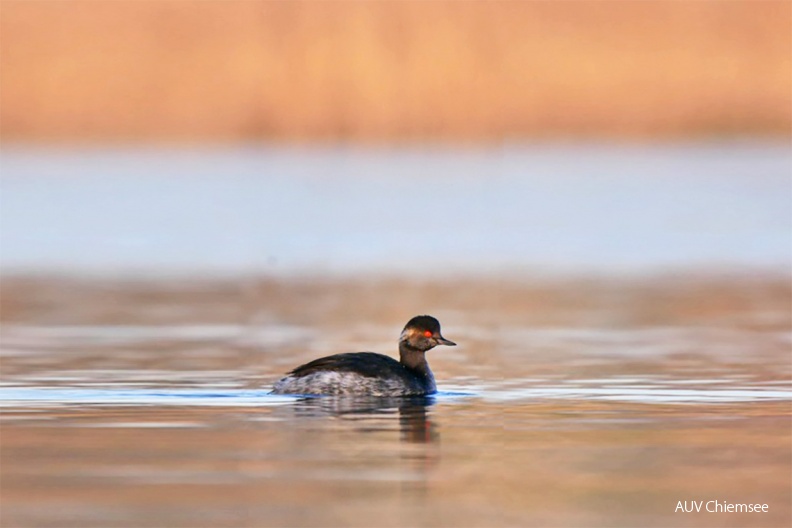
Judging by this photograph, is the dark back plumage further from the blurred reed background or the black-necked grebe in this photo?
the blurred reed background

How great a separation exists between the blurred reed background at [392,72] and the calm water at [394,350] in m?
8.75

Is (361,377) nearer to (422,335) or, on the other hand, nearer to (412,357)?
(412,357)

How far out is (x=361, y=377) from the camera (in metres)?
13.9

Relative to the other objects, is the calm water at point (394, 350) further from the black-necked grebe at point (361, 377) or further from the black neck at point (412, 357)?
the black neck at point (412, 357)

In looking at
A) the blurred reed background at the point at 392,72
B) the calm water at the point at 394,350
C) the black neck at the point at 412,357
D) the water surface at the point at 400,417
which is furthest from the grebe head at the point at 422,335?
the blurred reed background at the point at 392,72

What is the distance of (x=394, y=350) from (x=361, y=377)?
318 centimetres

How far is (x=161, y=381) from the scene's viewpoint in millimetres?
14578

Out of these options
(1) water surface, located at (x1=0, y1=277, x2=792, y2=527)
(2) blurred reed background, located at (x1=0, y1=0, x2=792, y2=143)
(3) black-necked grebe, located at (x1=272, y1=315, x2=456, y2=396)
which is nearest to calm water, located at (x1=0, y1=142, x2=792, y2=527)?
(1) water surface, located at (x1=0, y1=277, x2=792, y2=527)

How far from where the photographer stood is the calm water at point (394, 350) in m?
10.2

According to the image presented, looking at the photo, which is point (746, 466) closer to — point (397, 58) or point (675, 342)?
point (675, 342)

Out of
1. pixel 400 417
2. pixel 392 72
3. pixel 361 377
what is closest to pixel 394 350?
pixel 361 377

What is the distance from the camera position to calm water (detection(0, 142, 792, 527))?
10.2 m

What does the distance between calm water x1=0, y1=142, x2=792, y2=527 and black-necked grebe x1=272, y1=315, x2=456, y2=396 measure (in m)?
0.14

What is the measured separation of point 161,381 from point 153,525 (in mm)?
5351
